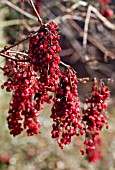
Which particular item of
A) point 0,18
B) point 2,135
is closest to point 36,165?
point 2,135

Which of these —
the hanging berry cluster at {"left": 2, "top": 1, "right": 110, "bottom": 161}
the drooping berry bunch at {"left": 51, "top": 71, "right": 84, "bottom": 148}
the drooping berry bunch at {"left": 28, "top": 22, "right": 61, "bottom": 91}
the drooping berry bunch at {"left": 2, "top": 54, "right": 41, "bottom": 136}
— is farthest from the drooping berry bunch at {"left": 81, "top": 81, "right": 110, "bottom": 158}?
the drooping berry bunch at {"left": 28, "top": 22, "right": 61, "bottom": 91}

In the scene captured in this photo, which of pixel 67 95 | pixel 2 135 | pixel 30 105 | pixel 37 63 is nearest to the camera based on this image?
pixel 37 63

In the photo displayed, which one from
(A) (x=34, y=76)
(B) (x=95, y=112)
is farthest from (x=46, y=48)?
(B) (x=95, y=112)

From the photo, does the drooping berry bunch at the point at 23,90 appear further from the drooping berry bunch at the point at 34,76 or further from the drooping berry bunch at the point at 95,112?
the drooping berry bunch at the point at 95,112

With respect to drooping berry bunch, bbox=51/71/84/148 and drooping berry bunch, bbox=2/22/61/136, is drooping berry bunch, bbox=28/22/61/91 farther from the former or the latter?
drooping berry bunch, bbox=51/71/84/148

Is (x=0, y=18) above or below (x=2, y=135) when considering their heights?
above

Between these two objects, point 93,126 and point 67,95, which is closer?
point 67,95

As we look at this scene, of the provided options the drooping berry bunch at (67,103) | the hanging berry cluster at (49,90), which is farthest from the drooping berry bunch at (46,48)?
the drooping berry bunch at (67,103)

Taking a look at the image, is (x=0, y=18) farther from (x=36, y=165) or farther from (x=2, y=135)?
(x=36, y=165)

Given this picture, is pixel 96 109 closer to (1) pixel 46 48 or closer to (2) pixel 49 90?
(2) pixel 49 90
